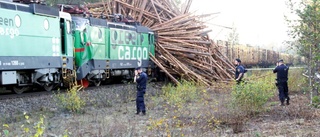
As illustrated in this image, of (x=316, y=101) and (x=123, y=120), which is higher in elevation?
(x=316, y=101)

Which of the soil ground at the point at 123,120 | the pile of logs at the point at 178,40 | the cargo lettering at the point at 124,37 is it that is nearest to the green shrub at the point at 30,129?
the soil ground at the point at 123,120

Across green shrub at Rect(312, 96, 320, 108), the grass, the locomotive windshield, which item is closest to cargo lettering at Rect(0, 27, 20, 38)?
the grass

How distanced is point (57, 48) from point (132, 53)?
19.8 feet

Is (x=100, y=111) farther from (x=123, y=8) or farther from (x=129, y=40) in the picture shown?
(x=123, y=8)

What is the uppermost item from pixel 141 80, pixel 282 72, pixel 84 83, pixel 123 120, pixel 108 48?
pixel 108 48

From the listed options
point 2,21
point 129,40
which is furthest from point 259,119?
point 129,40

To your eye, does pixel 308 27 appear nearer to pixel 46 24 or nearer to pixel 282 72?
pixel 282 72

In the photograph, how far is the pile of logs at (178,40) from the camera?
67.1 feet

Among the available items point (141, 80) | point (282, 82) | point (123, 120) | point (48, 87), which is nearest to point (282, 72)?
point (282, 82)

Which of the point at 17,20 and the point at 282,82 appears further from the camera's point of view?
the point at 17,20

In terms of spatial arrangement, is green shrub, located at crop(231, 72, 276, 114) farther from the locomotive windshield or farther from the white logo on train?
the locomotive windshield

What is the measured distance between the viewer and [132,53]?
19781 millimetres

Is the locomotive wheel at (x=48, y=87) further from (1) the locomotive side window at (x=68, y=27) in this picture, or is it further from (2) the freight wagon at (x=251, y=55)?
(2) the freight wagon at (x=251, y=55)

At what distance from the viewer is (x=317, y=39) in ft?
33.3
